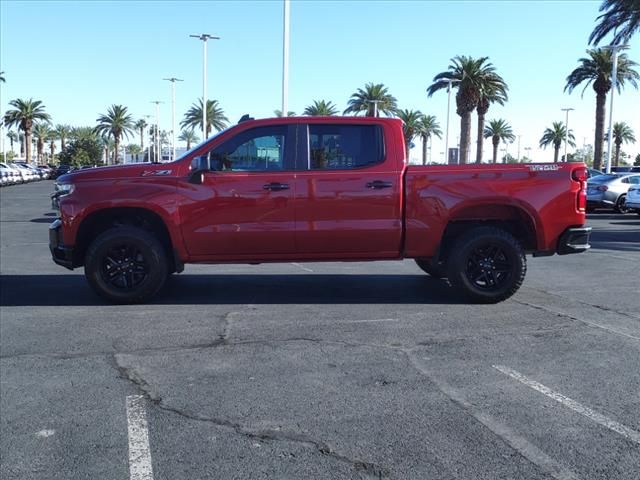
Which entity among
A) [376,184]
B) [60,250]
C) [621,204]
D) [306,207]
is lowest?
[60,250]

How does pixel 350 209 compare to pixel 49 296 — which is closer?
pixel 350 209

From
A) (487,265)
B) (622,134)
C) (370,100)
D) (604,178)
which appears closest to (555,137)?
(622,134)

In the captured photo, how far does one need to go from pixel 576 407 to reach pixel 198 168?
4.80 m

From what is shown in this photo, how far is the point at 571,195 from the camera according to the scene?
784 centimetres

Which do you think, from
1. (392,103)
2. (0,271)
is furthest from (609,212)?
(392,103)

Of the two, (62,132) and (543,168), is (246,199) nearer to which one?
(543,168)

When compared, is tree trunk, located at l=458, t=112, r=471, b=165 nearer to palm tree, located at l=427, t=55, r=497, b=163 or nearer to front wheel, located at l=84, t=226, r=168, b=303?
palm tree, located at l=427, t=55, r=497, b=163

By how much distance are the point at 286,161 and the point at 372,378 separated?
335 centimetres

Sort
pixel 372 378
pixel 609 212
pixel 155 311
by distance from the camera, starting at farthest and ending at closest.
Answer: pixel 609 212 < pixel 155 311 < pixel 372 378

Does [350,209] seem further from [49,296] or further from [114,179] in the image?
[49,296]

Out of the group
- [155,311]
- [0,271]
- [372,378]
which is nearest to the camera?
[372,378]

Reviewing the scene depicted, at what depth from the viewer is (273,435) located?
4.10 m

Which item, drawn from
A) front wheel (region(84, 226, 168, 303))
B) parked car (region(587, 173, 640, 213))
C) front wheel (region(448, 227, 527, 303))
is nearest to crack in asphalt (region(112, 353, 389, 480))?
front wheel (region(84, 226, 168, 303))

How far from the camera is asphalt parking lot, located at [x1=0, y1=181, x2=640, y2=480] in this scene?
3768 mm
